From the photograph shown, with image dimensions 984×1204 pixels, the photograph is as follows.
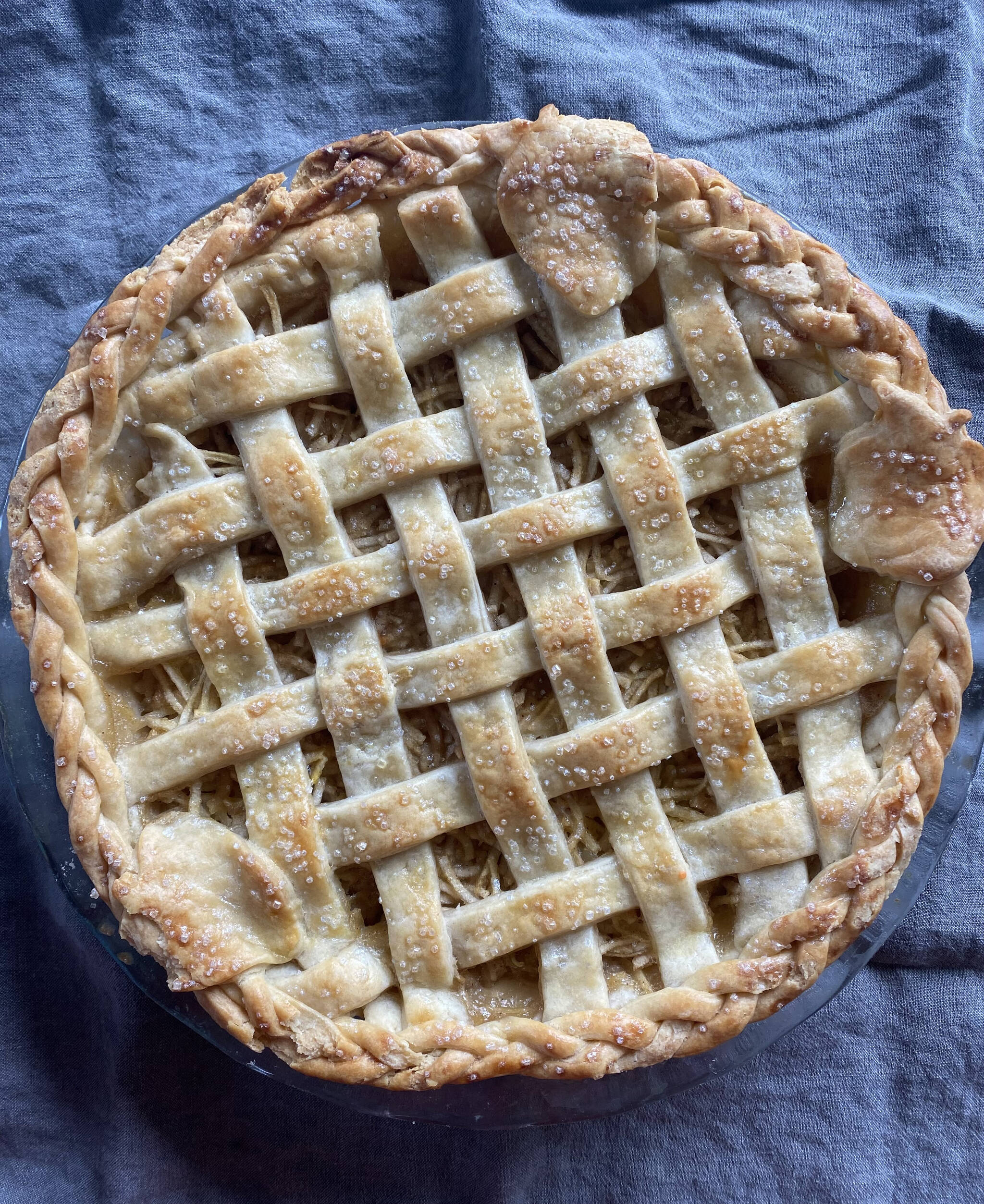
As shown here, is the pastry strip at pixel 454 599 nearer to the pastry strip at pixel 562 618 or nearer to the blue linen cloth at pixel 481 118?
the pastry strip at pixel 562 618

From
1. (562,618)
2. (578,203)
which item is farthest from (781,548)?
(578,203)

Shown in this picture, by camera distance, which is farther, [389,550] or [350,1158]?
[350,1158]

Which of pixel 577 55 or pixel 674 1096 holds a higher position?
pixel 577 55

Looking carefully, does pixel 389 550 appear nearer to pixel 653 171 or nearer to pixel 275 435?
pixel 275 435

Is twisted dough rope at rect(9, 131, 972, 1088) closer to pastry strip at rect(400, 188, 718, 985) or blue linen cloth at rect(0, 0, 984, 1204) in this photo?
pastry strip at rect(400, 188, 718, 985)

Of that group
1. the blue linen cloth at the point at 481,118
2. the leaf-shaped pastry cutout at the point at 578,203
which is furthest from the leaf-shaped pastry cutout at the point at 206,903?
the leaf-shaped pastry cutout at the point at 578,203

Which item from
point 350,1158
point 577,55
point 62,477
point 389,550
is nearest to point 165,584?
point 62,477

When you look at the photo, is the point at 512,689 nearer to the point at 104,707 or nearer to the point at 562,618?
the point at 562,618
